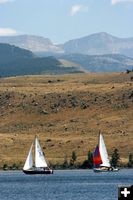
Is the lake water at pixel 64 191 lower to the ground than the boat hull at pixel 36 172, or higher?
lower

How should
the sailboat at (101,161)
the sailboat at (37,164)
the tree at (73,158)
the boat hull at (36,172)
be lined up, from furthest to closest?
1. the tree at (73,158)
2. the sailboat at (101,161)
3. the sailboat at (37,164)
4. the boat hull at (36,172)

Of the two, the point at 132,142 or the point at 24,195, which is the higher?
the point at 132,142

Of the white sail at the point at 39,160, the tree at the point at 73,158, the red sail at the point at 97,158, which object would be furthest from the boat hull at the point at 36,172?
the tree at the point at 73,158

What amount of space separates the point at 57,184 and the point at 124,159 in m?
53.4

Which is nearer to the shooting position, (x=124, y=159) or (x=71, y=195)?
(x=71, y=195)

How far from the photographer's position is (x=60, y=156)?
170 metres

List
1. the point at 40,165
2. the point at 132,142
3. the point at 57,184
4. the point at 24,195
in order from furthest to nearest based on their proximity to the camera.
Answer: the point at 132,142 → the point at 40,165 → the point at 57,184 → the point at 24,195

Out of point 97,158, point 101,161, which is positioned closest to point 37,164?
point 97,158

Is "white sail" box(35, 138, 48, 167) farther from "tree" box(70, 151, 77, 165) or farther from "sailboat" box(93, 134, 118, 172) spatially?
"tree" box(70, 151, 77, 165)

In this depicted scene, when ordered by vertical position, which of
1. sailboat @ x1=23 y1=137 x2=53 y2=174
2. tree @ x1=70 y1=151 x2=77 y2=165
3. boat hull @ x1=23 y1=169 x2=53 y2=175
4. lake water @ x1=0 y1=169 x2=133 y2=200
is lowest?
lake water @ x1=0 y1=169 x2=133 y2=200

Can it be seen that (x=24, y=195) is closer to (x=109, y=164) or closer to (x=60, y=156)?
(x=109, y=164)

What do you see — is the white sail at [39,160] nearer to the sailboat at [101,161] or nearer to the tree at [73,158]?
the sailboat at [101,161]

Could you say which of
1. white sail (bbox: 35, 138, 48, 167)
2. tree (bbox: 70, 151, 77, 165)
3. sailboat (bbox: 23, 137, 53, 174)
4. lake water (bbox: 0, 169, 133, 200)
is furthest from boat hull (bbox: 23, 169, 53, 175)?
lake water (bbox: 0, 169, 133, 200)

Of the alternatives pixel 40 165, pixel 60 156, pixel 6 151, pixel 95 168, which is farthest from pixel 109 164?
pixel 6 151
